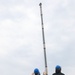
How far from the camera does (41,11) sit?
26.1 m

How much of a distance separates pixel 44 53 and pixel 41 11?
3.72 meters

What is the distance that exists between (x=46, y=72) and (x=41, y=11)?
5.43 metres

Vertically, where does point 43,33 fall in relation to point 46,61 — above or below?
above

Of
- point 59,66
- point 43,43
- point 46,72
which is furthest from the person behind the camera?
point 43,43

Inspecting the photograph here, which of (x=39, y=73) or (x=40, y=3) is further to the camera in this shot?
(x=40, y=3)

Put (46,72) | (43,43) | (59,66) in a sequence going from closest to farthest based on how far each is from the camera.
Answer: (59,66), (46,72), (43,43)

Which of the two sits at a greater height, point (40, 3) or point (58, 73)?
point (40, 3)

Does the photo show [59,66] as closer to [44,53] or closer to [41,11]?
[44,53]

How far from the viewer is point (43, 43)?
986 inches

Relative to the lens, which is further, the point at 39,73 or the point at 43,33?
the point at 43,33

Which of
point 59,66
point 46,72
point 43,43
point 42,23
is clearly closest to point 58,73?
point 59,66

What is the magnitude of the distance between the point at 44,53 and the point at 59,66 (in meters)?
3.76

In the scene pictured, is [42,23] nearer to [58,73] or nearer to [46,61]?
[46,61]

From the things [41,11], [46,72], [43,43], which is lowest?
[46,72]
